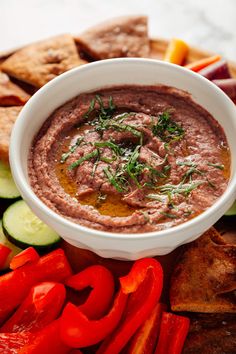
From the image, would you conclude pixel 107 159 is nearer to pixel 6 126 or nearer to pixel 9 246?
pixel 9 246

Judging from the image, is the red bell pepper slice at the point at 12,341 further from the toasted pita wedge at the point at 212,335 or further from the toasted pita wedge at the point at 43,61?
the toasted pita wedge at the point at 43,61

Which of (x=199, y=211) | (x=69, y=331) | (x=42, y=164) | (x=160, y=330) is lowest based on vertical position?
(x=160, y=330)

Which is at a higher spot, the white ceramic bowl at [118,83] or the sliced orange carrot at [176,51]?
the white ceramic bowl at [118,83]

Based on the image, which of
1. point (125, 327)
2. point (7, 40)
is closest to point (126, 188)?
point (125, 327)

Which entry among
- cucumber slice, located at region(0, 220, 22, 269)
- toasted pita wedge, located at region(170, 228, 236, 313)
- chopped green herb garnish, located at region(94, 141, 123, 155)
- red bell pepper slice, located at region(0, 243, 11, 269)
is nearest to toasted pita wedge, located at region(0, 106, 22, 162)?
cucumber slice, located at region(0, 220, 22, 269)

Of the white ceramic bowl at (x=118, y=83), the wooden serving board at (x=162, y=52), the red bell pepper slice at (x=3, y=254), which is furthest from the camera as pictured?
the wooden serving board at (x=162, y=52)

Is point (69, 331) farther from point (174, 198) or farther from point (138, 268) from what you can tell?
point (174, 198)

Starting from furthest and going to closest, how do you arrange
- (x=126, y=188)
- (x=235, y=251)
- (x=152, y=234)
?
A: (x=235, y=251) < (x=126, y=188) < (x=152, y=234)

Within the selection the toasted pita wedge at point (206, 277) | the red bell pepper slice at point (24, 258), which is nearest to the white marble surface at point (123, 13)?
the toasted pita wedge at point (206, 277)
